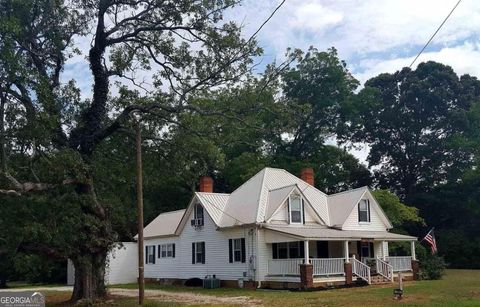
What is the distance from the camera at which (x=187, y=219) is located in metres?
38.9

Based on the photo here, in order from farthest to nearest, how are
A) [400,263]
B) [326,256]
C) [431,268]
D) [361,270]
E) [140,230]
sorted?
[431,268] → [400,263] → [326,256] → [361,270] → [140,230]

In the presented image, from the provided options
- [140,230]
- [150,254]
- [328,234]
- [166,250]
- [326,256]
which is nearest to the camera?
[140,230]

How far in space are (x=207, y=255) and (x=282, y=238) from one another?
7.05m

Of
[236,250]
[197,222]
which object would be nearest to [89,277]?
[236,250]

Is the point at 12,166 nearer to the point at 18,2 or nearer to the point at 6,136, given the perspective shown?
the point at 6,136

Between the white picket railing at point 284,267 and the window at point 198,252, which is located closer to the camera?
the white picket railing at point 284,267

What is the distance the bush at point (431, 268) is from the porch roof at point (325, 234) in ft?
9.37

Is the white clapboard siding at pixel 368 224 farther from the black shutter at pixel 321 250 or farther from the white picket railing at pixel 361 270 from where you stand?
the white picket railing at pixel 361 270

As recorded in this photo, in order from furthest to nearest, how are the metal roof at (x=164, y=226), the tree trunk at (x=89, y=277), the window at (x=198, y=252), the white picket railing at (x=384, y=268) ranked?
1. the metal roof at (x=164, y=226)
2. the window at (x=198, y=252)
3. the white picket railing at (x=384, y=268)
4. the tree trunk at (x=89, y=277)

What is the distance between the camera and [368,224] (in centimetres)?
3672

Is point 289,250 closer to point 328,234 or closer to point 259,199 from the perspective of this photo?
point 328,234

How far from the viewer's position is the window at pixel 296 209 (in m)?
33.6

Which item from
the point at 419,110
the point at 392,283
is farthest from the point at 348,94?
the point at 392,283

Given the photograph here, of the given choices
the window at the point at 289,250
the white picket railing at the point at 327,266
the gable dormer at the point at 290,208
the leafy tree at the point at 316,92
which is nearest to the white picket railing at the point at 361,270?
the white picket railing at the point at 327,266
